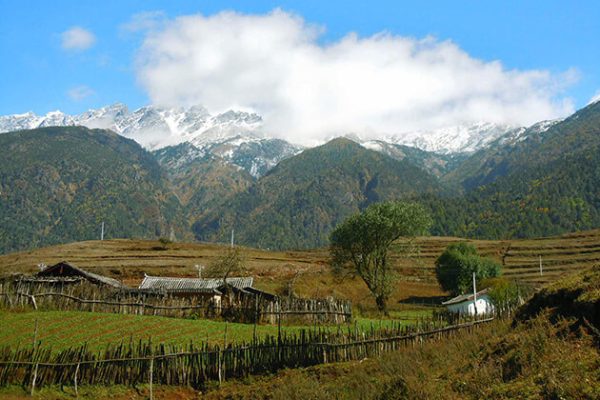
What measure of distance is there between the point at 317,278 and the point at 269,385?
183 feet

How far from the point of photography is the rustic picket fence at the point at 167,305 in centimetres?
3703

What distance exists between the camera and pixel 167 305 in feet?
126

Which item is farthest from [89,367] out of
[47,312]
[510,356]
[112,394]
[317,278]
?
Answer: [317,278]

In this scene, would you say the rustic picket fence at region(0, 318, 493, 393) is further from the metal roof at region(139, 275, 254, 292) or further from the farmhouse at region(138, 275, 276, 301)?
the metal roof at region(139, 275, 254, 292)

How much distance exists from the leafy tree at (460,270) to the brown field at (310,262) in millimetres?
2534

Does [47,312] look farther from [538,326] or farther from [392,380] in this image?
[538,326]

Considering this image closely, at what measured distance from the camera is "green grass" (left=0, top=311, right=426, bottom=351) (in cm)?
2783

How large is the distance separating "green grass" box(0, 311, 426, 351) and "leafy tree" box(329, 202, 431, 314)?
25097 millimetres

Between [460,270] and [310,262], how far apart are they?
121ft

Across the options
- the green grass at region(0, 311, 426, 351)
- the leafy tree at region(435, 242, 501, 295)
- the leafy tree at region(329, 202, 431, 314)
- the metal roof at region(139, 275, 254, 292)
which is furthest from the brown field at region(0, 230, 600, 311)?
the green grass at region(0, 311, 426, 351)

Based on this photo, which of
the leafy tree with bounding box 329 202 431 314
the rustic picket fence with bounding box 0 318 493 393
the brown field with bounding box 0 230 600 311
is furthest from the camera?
the brown field with bounding box 0 230 600 311

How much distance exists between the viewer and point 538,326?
1628 centimetres

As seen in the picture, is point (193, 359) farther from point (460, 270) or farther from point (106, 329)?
point (460, 270)

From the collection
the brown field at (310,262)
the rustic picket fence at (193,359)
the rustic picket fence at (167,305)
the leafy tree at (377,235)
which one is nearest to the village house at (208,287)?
the brown field at (310,262)
